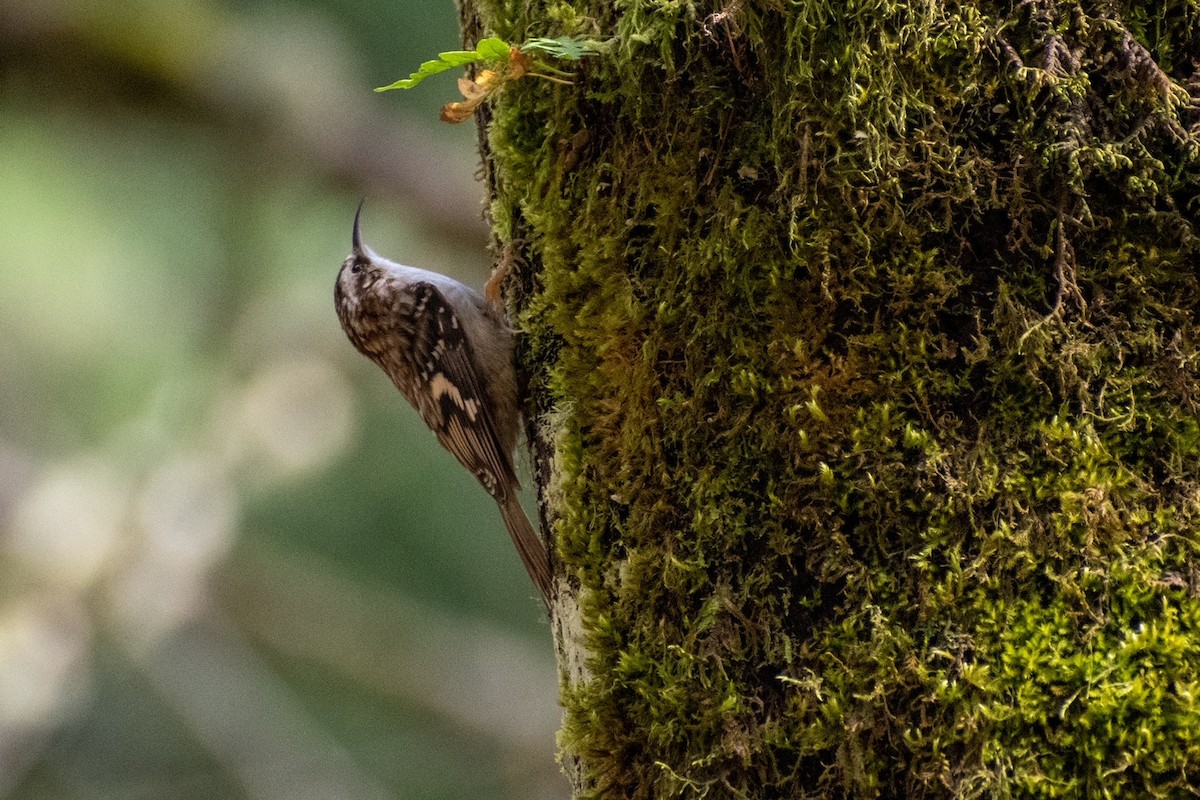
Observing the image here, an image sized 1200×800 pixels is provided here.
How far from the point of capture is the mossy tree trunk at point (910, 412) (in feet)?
4.97

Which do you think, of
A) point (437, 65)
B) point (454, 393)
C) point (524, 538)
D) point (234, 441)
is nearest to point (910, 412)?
point (437, 65)

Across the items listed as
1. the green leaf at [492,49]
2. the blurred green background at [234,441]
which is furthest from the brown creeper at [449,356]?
the blurred green background at [234,441]

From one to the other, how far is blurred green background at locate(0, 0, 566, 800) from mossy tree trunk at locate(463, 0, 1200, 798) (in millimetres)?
4462

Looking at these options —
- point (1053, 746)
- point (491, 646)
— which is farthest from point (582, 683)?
point (491, 646)

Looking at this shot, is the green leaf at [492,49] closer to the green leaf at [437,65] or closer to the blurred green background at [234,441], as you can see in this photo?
the green leaf at [437,65]

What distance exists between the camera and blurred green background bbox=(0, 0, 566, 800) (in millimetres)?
Result: 5895

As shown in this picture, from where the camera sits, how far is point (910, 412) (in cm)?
164

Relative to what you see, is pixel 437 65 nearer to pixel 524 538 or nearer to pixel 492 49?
pixel 492 49

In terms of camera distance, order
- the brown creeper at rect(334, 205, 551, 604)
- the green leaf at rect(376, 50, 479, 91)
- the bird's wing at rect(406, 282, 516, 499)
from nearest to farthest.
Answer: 1. the green leaf at rect(376, 50, 479, 91)
2. the brown creeper at rect(334, 205, 551, 604)
3. the bird's wing at rect(406, 282, 516, 499)

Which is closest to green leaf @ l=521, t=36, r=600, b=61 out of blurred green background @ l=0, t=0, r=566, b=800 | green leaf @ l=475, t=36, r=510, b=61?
green leaf @ l=475, t=36, r=510, b=61

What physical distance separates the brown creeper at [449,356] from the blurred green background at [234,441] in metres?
2.45

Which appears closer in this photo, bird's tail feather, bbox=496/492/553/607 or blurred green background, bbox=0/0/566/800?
bird's tail feather, bbox=496/492/553/607

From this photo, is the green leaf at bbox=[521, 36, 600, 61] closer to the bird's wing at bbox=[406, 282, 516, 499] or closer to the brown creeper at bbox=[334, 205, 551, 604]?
the brown creeper at bbox=[334, 205, 551, 604]

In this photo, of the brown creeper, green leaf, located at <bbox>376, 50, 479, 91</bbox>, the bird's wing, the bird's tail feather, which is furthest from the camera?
the bird's wing
